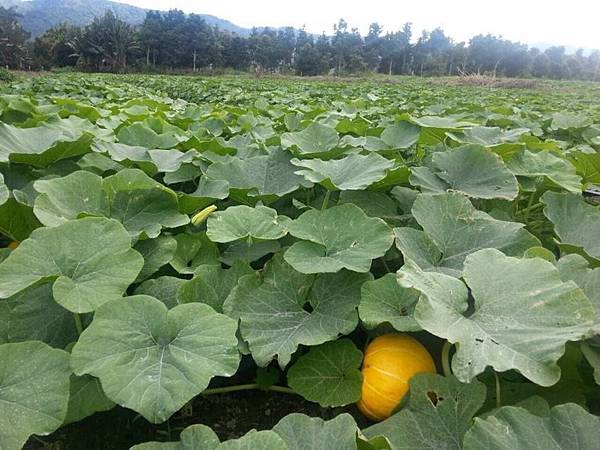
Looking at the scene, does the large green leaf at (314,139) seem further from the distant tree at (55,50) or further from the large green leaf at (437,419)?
the distant tree at (55,50)

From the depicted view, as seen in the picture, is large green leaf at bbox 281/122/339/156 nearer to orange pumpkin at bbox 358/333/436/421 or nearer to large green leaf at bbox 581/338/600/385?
orange pumpkin at bbox 358/333/436/421

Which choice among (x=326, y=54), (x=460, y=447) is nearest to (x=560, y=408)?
(x=460, y=447)

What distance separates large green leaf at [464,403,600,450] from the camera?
29.5 inches

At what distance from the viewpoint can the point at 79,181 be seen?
4.54 feet

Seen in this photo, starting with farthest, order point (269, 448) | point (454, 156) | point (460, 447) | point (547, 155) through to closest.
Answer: point (547, 155)
point (454, 156)
point (460, 447)
point (269, 448)

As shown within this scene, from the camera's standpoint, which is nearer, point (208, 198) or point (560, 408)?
point (560, 408)

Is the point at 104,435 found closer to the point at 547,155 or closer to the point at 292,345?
the point at 292,345

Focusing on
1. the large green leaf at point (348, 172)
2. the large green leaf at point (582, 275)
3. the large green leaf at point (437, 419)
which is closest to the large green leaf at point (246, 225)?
the large green leaf at point (348, 172)

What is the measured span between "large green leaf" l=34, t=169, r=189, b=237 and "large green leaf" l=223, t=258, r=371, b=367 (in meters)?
0.36

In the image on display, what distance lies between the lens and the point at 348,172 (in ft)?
5.39

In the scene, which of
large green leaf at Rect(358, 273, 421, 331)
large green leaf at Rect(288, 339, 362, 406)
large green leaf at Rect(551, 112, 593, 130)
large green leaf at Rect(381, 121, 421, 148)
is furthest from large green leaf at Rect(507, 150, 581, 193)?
large green leaf at Rect(551, 112, 593, 130)

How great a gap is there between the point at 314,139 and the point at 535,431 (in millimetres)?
1477

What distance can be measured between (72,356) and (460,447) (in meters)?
0.71

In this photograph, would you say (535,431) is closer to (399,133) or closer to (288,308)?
(288,308)
